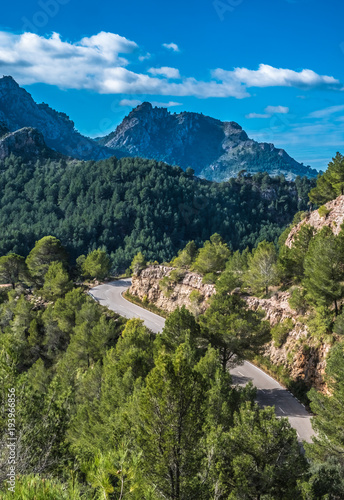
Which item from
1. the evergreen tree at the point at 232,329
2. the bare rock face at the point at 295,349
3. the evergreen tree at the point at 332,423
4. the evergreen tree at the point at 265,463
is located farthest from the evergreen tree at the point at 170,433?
the bare rock face at the point at 295,349

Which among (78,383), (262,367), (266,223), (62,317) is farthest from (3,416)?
(266,223)

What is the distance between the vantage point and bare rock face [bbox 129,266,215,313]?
138ft

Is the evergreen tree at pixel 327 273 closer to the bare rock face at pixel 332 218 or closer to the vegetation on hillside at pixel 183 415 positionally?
the vegetation on hillside at pixel 183 415

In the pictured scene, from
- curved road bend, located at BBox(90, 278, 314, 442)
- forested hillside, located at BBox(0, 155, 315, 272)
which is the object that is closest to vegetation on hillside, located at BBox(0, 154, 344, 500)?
curved road bend, located at BBox(90, 278, 314, 442)

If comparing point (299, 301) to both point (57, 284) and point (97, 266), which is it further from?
point (97, 266)

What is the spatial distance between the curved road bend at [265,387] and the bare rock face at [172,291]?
2.16 metres

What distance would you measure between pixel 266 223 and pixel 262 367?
474 feet

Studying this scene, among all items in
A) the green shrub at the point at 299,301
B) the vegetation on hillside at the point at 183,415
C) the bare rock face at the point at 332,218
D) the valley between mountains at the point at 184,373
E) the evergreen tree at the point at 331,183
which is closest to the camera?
the vegetation on hillside at the point at 183,415

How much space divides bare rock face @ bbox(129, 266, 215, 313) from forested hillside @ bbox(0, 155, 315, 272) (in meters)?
66.4

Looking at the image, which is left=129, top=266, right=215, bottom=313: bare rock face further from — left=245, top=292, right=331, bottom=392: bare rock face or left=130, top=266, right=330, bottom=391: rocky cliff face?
left=245, top=292, right=331, bottom=392: bare rock face

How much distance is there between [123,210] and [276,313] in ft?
385

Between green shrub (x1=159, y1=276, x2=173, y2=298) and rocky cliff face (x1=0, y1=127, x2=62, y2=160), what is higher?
rocky cliff face (x1=0, y1=127, x2=62, y2=160)

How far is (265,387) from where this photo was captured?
96.0ft

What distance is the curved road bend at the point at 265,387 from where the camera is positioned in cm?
2428
